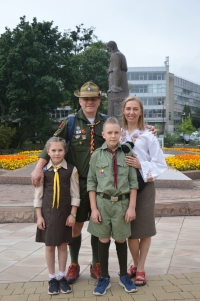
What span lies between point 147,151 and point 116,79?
12031 millimetres

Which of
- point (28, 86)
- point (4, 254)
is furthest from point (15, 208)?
point (28, 86)

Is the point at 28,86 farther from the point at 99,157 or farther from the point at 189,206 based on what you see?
the point at 99,157

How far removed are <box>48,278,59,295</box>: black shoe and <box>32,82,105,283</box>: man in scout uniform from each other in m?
0.28

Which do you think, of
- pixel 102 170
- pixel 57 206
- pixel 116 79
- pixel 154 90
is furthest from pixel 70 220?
pixel 154 90

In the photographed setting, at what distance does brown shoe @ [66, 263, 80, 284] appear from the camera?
3.76 meters

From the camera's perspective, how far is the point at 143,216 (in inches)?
146

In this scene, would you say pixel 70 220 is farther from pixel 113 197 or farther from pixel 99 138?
pixel 99 138

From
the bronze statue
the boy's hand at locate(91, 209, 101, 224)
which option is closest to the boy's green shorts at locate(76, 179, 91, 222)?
the boy's hand at locate(91, 209, 101, 224)

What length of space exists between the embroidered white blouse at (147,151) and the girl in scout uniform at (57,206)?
0.63 meters

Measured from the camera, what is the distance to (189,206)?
7188 millimetres

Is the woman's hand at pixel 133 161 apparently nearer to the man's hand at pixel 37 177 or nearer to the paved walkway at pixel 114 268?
the man's hand at pixel 37 177

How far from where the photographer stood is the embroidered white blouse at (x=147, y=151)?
12.1 feet

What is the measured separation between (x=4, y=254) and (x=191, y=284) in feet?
7.82

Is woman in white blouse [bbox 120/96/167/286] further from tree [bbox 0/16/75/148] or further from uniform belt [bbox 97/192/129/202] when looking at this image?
tree [bbox 0/16/75/148]
